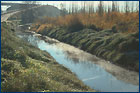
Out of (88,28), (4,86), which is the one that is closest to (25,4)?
(88,28)

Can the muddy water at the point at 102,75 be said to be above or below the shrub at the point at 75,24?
below

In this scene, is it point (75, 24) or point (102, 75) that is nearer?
point (102, 75)

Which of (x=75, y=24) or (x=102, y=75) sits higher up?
(x=75, y=24)

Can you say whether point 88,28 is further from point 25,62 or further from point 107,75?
point 25,62

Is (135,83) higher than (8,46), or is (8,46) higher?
(8,46)

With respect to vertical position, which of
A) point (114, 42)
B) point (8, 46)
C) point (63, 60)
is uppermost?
point (8, 46)

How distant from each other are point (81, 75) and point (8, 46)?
6698 mm

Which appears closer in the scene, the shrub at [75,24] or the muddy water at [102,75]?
the muddy water at [102,75]

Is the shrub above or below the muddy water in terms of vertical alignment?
above

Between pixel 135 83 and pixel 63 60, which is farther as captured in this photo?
pixel 63 60

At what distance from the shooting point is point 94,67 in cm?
2177

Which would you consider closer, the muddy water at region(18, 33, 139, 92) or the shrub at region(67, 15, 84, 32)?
the muddy water at region(18, 33, 139, 92)

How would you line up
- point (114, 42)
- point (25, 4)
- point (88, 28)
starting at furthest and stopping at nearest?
point (25, 4) → point (88, 28) → point (114, 42)

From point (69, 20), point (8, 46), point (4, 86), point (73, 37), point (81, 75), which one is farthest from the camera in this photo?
point (69, 20)
